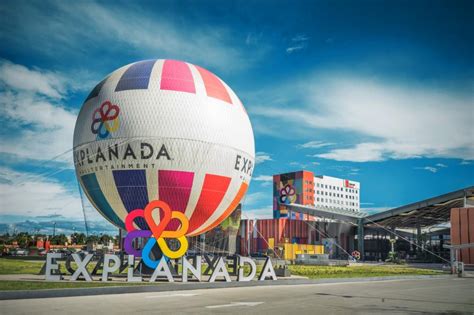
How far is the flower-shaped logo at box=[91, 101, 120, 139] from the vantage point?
24.0 m

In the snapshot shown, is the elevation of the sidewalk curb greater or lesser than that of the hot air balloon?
lesser

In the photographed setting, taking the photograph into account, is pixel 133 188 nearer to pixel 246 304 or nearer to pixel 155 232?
pixel 155 232

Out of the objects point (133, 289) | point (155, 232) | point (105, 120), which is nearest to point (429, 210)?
point (155, 232)

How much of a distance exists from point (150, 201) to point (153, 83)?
6.10 m

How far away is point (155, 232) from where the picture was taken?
23.8 m

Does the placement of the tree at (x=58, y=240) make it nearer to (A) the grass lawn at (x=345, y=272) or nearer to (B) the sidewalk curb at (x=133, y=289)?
(A) the grass lawn at (x=345, y=272)

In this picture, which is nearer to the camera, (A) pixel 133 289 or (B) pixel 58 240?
(A) pixel 133 289

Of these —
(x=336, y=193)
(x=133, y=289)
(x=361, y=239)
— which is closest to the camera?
(x=133, y=289)

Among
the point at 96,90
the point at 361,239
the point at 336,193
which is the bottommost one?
the point at 361,239

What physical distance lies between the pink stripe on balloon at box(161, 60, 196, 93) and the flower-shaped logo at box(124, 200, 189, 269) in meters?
5.98

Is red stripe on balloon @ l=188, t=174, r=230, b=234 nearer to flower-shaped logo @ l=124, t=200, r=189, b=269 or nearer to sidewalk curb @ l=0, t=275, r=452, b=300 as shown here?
flower-shaped logo @ l=124, t=200, r=189, b=269

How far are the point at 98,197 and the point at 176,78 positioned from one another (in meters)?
7.58

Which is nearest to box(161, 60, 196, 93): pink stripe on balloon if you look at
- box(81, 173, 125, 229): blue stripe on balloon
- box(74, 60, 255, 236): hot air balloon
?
box(74, 60, 255, 236): hot air balloon

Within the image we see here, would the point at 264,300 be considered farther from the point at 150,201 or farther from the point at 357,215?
the point at 357,215
